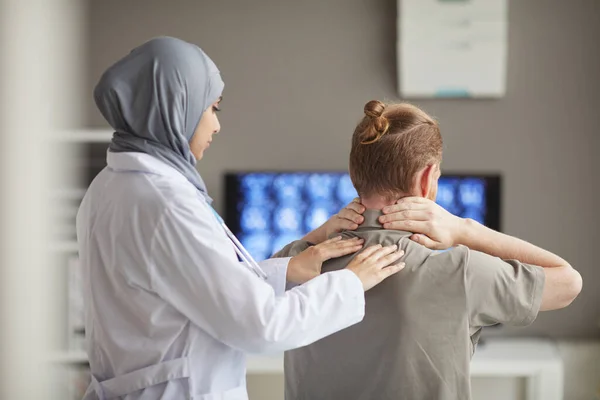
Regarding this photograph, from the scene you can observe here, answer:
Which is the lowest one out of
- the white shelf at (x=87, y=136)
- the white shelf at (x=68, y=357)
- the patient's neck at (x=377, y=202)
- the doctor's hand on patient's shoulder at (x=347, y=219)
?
the white shelf at (x=68, y=357)

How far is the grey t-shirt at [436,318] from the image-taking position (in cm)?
151

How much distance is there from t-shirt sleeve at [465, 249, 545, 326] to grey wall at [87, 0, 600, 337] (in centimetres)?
263

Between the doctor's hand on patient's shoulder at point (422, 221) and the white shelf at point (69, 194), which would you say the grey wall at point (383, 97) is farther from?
the doctor's hand on patient's shoulder at point (422, 221)

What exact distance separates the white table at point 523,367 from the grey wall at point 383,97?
1.12 feet

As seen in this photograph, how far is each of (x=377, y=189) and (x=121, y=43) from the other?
2.90 metres

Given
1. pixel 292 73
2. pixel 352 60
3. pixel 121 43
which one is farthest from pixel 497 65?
pixel 121 43

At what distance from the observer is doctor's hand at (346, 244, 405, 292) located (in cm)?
153

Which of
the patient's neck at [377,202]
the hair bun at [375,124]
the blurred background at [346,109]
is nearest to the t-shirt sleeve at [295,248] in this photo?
the patient's neck at [377,202]

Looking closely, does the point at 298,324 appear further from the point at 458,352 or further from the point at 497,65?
the point at 497,65

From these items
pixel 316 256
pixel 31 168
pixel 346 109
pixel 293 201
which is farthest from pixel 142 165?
pixel 346 109

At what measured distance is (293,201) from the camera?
13.1 ft

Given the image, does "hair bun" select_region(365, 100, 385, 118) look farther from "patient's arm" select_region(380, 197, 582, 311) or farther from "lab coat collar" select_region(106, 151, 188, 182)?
"lab coat collar" select_region(106, 151, 188, 182)

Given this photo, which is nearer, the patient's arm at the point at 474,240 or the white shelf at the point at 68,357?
the patient's arm at the point at 474,240

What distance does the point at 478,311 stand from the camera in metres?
1.52
